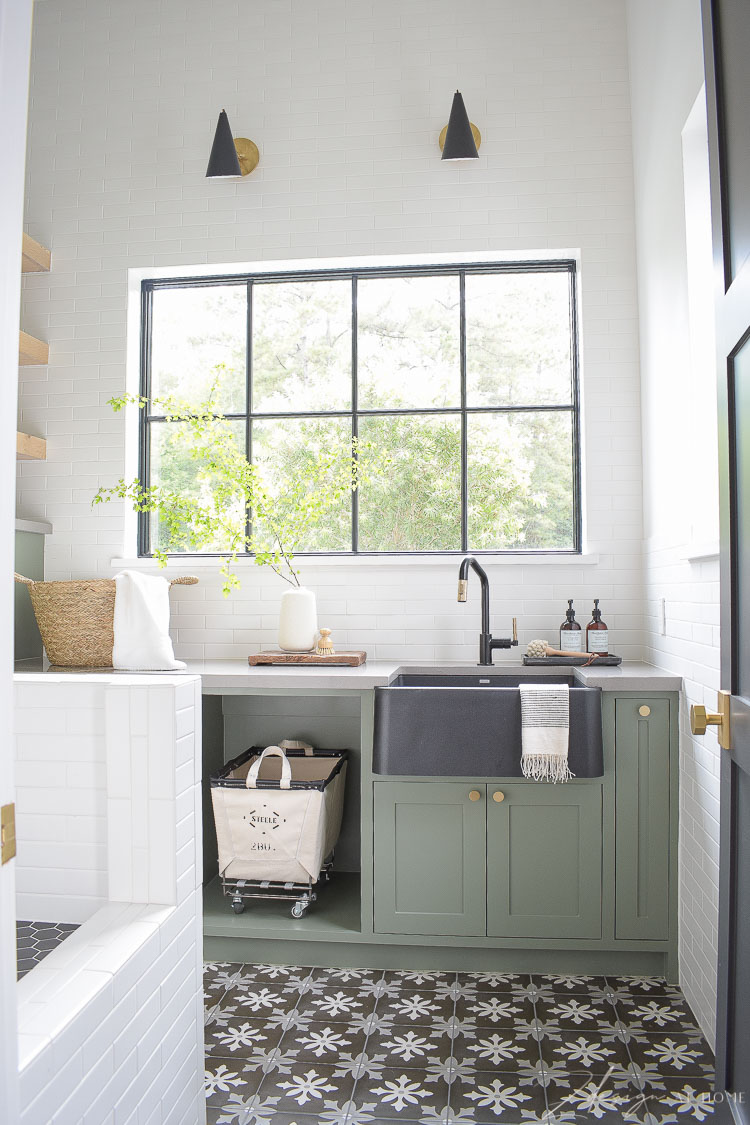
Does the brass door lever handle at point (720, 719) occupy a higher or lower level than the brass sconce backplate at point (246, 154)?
lower

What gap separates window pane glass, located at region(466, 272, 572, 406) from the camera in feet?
11.9

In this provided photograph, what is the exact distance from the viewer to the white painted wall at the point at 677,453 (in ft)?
7.87

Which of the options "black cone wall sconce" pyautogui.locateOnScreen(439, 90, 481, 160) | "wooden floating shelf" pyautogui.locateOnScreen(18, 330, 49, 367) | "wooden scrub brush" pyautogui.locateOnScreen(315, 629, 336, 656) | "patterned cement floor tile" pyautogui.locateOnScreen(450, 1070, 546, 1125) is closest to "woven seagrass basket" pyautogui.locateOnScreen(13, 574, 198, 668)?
"wooden scrub brush" pyautogui.locateOnScreen(315, 629, 336, 656)

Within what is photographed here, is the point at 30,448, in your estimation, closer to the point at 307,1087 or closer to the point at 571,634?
the point at 571,634

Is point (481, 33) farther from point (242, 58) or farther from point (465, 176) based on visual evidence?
point (242, 58)

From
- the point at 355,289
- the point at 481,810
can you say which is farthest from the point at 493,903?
the point at 355,289

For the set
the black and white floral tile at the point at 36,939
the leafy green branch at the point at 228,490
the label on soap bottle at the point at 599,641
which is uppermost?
the leafy green branch at the point at 228,490

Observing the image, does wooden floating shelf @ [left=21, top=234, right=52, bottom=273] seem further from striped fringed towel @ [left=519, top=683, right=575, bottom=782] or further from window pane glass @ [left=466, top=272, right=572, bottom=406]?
striped fringed towel @ [left=519, top=683, right=575, bottom=782]

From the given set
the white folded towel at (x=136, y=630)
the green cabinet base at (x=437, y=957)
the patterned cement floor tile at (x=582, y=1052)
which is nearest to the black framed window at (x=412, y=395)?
the white folded towel at (x=136, y=630)

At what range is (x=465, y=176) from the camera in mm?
3541

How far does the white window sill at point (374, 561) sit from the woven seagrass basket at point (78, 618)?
0.36 meters

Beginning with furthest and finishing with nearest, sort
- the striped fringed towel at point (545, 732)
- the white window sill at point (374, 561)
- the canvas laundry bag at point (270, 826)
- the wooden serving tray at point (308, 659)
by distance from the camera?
1. the white window sill at point (374, 561)
2. the wooden serving tray at point (308, 659)
3. the canvas laundry bag at point (270, 826)
4. the striped fringed towel at point (545, 732)

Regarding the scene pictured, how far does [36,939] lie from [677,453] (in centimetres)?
233

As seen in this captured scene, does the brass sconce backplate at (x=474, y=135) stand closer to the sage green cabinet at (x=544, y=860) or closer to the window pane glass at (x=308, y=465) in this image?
the window pane glass at (x=308, y=465)
